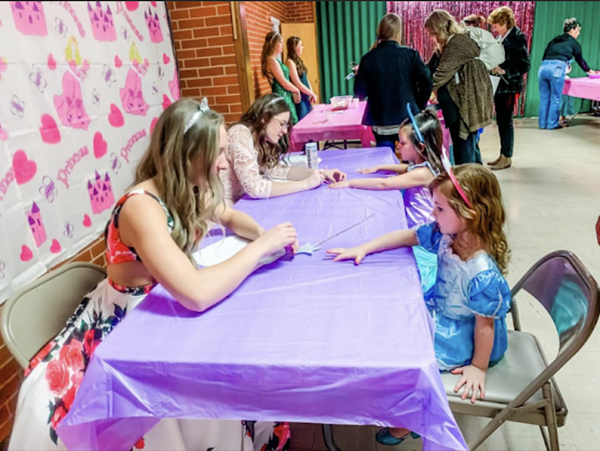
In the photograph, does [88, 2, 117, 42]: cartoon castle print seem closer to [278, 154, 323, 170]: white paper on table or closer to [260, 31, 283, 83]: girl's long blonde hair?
[278, 154, 323, 170]: white paper on table

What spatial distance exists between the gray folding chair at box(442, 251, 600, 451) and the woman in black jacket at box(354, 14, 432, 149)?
2238mm

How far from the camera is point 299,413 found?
0.82 m

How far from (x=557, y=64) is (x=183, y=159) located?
658cm

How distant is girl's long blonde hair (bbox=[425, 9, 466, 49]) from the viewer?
3270mm

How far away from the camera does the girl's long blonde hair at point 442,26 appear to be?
3270 mm

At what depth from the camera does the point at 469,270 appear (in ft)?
3.65

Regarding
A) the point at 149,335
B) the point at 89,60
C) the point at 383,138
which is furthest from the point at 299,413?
the point at 383,138

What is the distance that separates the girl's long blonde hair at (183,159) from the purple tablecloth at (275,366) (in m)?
0.24

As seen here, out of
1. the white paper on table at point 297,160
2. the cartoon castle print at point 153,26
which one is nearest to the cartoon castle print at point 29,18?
the cartoon castle print at point 153,26

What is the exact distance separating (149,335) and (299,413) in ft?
1.16

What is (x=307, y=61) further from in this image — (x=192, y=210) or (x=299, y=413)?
(x=299, y=413)

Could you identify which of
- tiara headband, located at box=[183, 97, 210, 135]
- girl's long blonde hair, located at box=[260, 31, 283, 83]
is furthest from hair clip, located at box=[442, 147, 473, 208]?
girl's long blonde hair, located at box=[260, 31, 283, 83]

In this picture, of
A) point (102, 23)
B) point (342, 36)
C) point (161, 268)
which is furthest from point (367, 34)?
point (161, 268)

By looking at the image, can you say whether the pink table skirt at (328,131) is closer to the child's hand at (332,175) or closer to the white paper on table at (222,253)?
the child's hand at (332,175)
